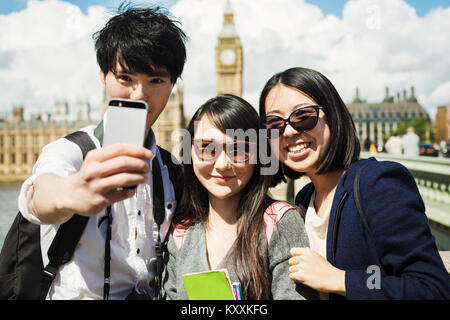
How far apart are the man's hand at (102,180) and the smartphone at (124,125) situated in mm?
111

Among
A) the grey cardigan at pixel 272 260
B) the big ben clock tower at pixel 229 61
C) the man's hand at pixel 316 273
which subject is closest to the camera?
the man's hand at pixel 316 273

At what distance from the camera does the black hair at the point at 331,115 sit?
1.51 meters

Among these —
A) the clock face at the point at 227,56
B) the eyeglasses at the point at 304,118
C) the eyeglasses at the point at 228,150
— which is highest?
the clock face at the point at 227,56

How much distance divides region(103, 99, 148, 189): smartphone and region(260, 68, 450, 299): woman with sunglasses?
2.35 ft

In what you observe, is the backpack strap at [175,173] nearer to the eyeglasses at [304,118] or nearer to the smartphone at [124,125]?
the eyeglasses at [304,118]

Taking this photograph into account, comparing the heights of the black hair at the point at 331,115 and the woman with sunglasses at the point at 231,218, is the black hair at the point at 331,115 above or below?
above

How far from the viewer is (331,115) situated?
1528 millimetres

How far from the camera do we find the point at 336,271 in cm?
125

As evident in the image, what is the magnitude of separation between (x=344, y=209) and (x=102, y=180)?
34.8 inches

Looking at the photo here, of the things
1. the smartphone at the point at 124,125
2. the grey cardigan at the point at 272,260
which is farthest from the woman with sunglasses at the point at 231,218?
the smartphone at the point at 124,125

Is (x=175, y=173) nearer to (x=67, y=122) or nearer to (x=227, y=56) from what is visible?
(x=227, y=56)
